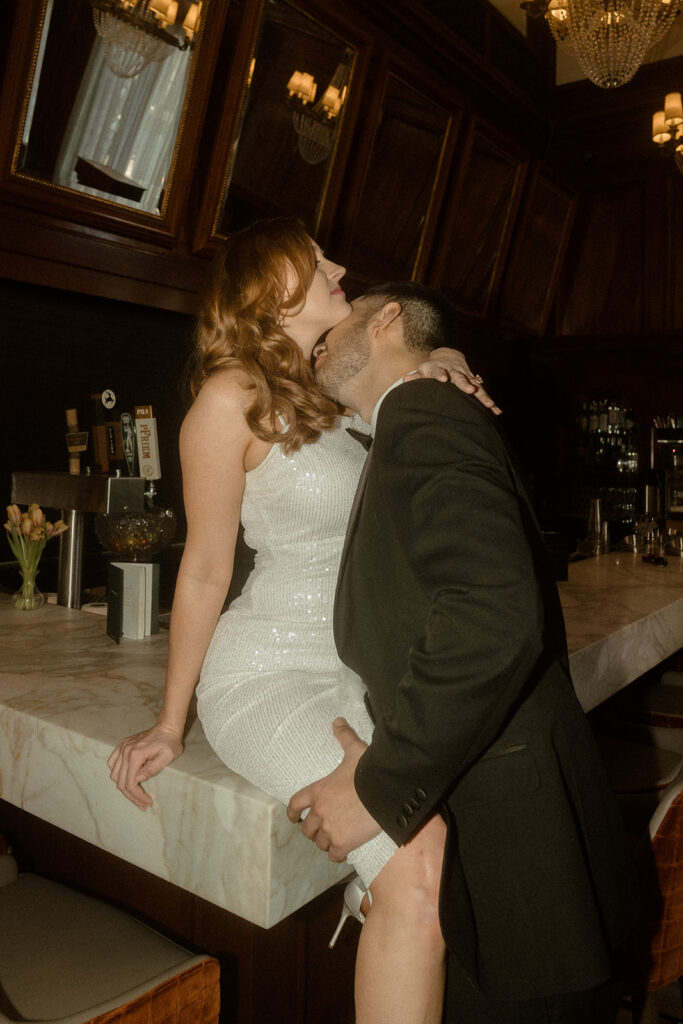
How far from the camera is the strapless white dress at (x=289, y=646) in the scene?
1133mm

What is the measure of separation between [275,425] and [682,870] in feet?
3.50

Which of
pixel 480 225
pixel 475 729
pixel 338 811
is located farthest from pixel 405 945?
pixel 480 225

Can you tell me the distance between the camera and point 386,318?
4.53ft

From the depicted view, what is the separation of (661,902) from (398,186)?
361cm

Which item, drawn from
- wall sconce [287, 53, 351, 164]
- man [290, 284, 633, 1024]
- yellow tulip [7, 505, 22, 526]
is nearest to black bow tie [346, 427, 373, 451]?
man [290, 284, 633, 1024]

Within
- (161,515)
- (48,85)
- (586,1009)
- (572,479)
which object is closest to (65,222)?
(48,85)

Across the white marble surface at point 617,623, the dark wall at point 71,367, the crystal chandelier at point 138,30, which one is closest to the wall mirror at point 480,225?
the dark wall at point 71,367

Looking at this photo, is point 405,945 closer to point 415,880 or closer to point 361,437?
point 415,880

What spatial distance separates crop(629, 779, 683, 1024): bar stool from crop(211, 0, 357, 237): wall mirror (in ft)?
8.78

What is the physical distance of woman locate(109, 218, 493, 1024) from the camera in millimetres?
1025

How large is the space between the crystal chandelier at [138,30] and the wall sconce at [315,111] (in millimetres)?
581

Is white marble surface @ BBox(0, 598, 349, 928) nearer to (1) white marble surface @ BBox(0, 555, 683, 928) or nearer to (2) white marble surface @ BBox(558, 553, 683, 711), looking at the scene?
(1) white marble surface @ BBox(0, 555, 683, 928)

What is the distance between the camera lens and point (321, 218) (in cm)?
373

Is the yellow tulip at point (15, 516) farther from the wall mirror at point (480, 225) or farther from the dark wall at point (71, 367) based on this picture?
the wall mirror at point (480, 225)
